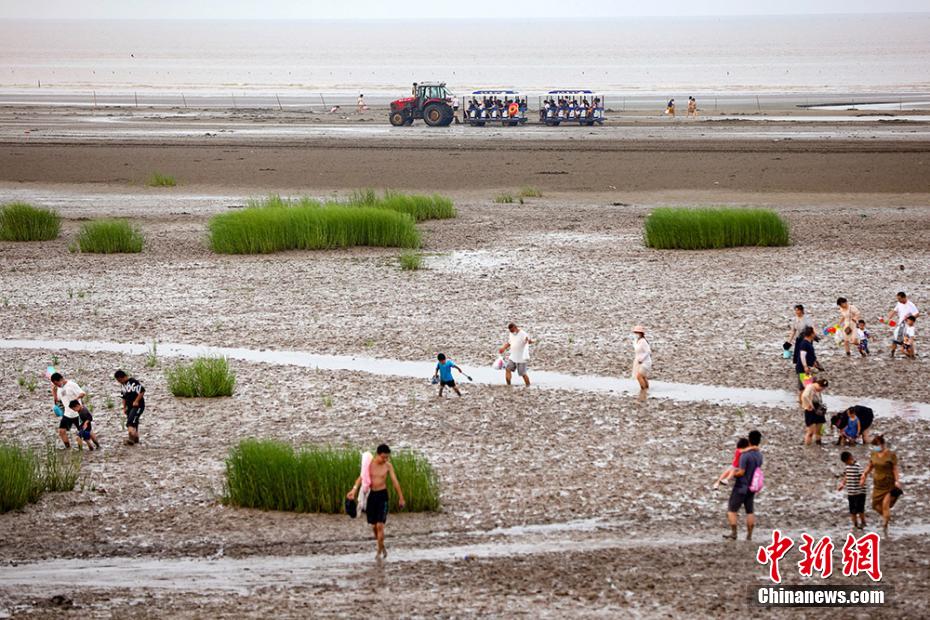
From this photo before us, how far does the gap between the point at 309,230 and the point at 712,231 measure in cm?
1028

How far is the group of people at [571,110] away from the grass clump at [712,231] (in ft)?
118

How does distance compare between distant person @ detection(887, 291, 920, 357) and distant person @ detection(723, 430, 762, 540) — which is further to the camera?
distant person @ detection(887, 291, 920, 357)

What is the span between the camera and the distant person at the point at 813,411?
1598 centimetres

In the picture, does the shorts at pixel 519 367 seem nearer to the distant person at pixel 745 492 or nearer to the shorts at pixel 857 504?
the distant person at pixel 745 492

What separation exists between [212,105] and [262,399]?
74192 millimetres

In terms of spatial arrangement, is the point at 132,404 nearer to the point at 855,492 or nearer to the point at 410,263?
the point at 855,492

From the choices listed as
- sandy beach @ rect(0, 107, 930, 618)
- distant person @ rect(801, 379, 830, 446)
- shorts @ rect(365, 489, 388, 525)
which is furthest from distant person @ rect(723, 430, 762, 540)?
shorts @ rect(365, 489, 388, 525)

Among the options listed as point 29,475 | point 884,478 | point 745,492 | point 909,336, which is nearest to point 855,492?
point 884,478

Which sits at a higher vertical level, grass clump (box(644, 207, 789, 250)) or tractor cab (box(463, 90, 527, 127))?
tractor cab (box(463, 90, 527, 127))

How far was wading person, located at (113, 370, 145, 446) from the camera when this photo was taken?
Answer: 16.7 metres

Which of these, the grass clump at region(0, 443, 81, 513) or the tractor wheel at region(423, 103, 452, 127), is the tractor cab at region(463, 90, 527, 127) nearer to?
the tractor wheel at region(423, 103, 452, 127)

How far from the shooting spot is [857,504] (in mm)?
13352

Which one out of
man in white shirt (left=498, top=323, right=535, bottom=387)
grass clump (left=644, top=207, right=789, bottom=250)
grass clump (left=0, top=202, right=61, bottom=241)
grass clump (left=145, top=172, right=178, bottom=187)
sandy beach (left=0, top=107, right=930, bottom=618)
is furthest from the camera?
grass clump (left=145, top=172, right=178, bottom=187)

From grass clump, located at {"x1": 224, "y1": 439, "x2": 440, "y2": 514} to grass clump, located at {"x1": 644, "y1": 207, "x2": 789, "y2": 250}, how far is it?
17.5 metres
